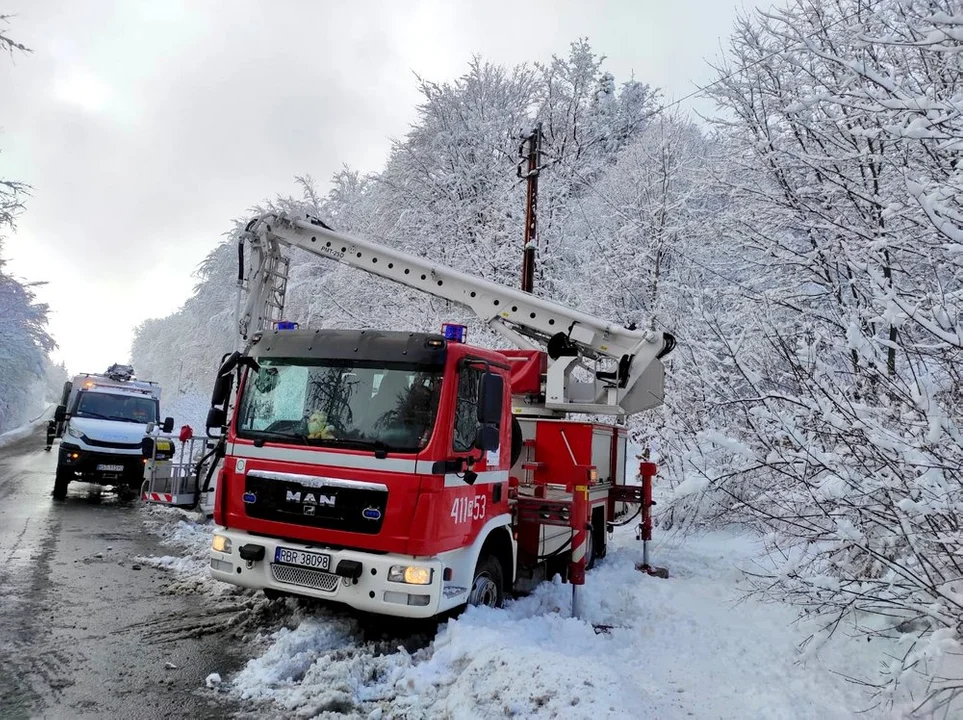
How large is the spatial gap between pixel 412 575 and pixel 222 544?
69.1 inches

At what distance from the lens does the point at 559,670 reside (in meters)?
4.17

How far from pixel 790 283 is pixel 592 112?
1955cm

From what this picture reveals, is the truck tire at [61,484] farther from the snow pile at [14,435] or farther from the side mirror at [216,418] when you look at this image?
the snow pile at [14,435]

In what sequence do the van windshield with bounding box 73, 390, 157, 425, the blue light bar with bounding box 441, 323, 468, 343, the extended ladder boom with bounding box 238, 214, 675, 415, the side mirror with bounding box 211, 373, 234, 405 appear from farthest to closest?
the van windshield with bounding box 73, 390, 157, 425, the extended ladder boom with bounding box 238, 214, 675, 415, the side mirror with bounding box 211, 373, 234, 405, the blue light bar with bounding box 441, 323, 468, 343

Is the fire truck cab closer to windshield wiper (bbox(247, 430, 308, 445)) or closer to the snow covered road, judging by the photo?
windshield wiper (bbox(247, 430, 308, 445))

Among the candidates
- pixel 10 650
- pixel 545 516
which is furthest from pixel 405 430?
pixel 10 650

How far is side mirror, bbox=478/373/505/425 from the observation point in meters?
5.15

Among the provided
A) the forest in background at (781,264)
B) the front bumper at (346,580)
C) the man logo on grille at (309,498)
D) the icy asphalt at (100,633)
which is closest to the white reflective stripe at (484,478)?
the front bumper at (346,580)

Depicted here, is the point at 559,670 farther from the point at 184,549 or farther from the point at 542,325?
the point at 184,549

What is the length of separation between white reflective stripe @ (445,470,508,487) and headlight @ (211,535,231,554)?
192 centimetres

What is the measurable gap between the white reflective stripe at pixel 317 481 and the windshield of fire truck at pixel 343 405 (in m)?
0.27

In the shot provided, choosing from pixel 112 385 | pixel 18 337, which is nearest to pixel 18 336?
pixel 18 337

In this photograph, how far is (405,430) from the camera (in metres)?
5.04

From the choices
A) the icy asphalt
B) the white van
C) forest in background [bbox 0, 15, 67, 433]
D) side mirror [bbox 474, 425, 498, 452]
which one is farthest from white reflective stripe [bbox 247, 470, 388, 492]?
forest in background [bbox 0, 15, 67, 433]
